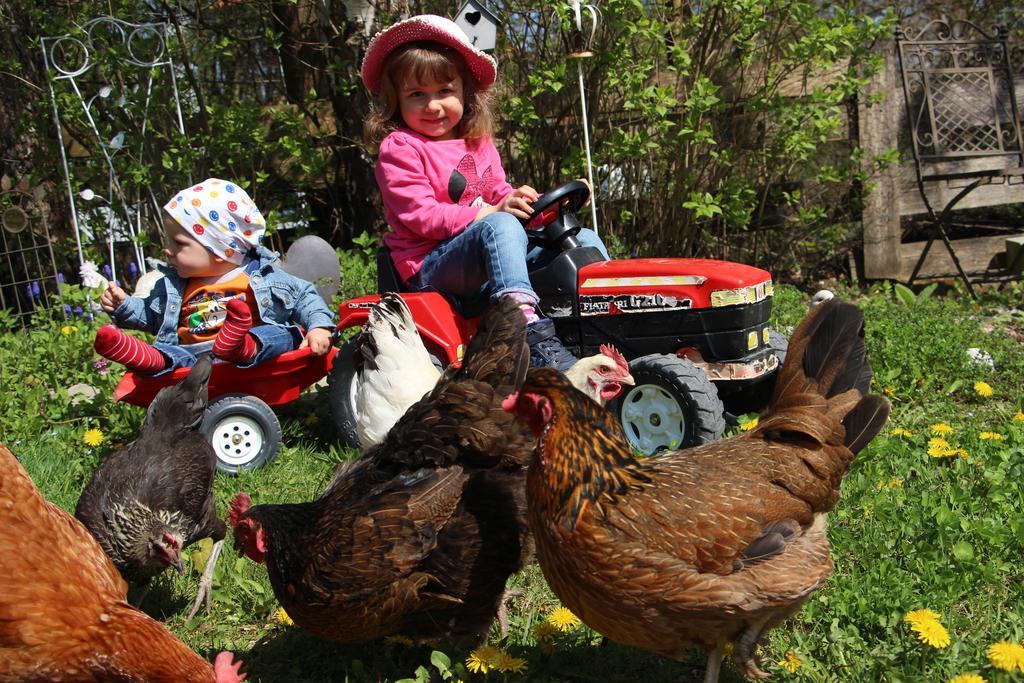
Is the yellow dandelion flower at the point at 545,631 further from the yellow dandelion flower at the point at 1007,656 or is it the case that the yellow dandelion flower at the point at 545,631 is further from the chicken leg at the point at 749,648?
the yellow dandelion flower at the point at 1007,656

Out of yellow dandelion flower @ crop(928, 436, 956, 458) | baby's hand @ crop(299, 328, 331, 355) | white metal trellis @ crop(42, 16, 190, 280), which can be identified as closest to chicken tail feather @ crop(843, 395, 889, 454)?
yellow dandelion flower @ crop(928, 436, 956, 458)

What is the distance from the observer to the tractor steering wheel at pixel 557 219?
3842mm

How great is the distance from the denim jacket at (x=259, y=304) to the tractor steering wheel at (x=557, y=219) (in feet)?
4.07

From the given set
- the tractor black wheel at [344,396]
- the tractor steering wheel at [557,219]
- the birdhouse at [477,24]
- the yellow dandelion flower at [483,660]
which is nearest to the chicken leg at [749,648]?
the yellow dandelion flower at [483,660]

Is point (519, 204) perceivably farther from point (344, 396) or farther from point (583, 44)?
point (583, 44)

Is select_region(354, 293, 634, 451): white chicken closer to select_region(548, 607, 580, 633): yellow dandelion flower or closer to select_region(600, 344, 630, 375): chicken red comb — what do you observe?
select_region(600, 344, 630, 375): chicken red comb

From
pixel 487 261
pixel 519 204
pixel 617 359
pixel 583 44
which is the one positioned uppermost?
pixel 583 44

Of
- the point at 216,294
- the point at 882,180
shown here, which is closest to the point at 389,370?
the point at 216,294

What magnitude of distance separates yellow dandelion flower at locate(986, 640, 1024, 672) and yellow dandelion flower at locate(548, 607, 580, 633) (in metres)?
1.16

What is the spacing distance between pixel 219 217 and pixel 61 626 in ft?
8.99

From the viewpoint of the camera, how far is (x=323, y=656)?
2.75m

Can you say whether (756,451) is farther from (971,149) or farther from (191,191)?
(971,149)

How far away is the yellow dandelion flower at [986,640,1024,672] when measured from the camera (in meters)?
2.10

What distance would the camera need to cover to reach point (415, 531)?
2484mm
